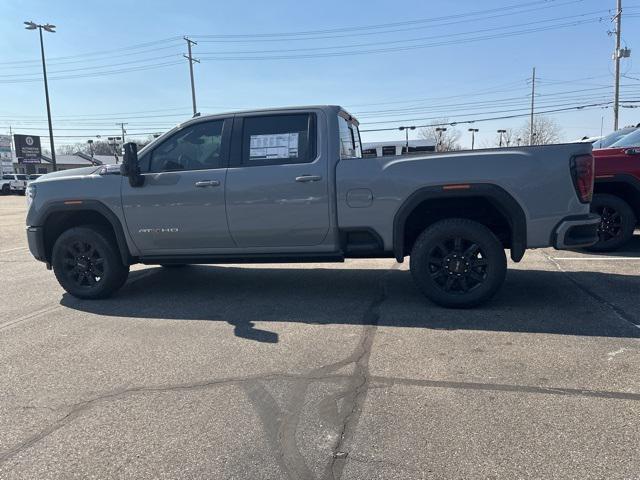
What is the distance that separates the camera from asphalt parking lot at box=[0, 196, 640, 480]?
261 centimetres

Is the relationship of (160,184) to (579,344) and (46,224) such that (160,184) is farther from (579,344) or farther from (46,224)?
(579,344)

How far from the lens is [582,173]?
4590mm

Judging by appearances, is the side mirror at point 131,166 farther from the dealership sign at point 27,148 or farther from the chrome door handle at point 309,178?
the dealership sign at point 27,148

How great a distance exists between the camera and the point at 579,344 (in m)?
4.03

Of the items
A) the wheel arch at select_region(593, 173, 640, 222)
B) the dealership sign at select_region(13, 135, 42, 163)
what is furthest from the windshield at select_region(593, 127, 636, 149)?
the dealership sign at select_region(13, 135, 42, 163)

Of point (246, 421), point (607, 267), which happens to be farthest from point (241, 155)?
point (607, 267)

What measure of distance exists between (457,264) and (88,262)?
4.29m

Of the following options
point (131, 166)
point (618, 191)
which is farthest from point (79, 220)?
point (618, 191)

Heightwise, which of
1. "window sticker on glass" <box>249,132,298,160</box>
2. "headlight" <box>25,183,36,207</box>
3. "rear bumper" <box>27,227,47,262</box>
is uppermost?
"window sticker on glass" <box>249,132,298,160</box>

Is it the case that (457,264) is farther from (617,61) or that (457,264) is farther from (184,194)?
(617,61)

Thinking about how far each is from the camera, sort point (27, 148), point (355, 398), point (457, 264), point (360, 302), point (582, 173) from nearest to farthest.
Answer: point (355, 398), point (582, 173), point (457, 264), point (360, 302), point (27, 148)

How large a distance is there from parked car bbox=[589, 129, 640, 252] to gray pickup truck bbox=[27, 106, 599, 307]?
3.20 m

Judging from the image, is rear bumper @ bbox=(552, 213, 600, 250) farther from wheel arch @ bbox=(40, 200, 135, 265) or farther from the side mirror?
wheel arch @ bbox=(40, 200, 135, 265)

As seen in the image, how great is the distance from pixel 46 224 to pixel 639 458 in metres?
6.17
